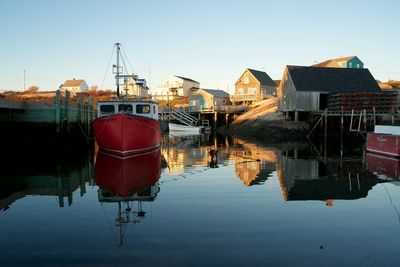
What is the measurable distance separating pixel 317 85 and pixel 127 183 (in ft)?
109

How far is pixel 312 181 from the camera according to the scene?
15789mm

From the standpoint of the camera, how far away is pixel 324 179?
16.3 meters

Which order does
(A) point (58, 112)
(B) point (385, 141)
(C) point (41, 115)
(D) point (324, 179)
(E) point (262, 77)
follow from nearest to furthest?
1. (D) point (324, 179)
2. (B) point (385, 141)
3. (A) point (58, 112)
4. (C) point (41, 115)
5. (E) point (262, 77)

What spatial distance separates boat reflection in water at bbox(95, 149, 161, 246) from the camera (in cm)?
1058

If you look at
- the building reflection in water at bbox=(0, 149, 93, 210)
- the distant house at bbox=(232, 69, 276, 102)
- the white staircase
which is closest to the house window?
the distant house at bbox=(232, 69, 276, 102)

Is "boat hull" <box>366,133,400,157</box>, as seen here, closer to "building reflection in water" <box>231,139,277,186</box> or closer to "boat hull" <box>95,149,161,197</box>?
"building reflection in water" <box>231,139,277,186</box>

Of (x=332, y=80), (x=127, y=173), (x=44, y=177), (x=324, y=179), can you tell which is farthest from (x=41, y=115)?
(x=332, y=80)

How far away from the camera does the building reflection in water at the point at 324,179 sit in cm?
1310

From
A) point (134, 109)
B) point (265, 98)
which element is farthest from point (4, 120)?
point (265, 98)

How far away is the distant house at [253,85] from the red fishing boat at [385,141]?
144ft

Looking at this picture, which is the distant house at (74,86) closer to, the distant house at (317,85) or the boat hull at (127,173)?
the distant house at (317,85)

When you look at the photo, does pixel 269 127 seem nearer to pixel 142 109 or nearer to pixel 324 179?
pixel 142 109

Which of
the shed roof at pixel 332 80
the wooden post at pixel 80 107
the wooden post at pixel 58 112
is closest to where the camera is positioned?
the wooden post at pixel 58 112

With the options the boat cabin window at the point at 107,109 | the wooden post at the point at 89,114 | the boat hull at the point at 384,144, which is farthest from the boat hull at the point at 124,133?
the boat hull at the point at 384,144
